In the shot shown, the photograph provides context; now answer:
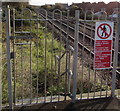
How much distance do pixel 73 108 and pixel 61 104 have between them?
0.27m

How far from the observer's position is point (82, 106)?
406 centimetres

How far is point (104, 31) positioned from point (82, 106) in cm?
152

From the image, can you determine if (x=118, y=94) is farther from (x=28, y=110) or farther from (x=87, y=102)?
(x=28, y=110)

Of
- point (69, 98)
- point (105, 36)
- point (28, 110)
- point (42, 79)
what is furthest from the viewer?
point (42, 79)

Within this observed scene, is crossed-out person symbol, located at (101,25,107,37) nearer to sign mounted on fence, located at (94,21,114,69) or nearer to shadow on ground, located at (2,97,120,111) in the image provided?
sign mounted on fence, located at (94,21,114,69)

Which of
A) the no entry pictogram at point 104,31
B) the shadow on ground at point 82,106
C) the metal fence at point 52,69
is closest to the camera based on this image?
the metal fence at point 52,69

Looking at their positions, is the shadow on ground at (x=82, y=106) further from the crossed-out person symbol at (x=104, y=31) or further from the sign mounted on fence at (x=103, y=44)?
the crossed-out person symbol at (x=104, y=31)

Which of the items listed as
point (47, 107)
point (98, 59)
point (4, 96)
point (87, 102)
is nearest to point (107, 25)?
point (98, 59)

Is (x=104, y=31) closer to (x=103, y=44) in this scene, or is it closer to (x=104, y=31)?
(x=104, y=31)

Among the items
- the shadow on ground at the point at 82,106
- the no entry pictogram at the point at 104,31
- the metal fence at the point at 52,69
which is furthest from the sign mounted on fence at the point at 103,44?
the shadow on ground at the point at 82,106

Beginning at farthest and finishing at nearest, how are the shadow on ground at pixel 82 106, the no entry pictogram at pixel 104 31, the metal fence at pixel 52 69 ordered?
the no entry pictogram at pixel 104 31 < the shadow on ground at pixel 82 106 < the metal fence at pixel 52 69

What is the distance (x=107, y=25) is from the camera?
4102 mm

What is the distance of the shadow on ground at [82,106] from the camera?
3.96 metres

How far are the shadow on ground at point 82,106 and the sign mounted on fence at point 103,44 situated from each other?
72cm
